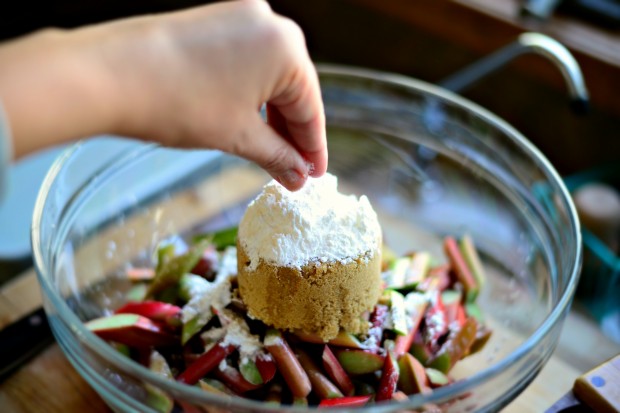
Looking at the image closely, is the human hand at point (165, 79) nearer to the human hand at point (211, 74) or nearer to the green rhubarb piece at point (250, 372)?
the human hand at point (211, 74)

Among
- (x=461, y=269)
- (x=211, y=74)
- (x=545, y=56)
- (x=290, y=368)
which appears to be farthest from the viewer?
(x=545, y=56)

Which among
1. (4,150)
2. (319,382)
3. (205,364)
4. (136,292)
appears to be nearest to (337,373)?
(319,382)

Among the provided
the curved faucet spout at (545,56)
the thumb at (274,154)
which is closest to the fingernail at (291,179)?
the thumb at (274,154)

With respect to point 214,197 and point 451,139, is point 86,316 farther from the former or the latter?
point 451,139

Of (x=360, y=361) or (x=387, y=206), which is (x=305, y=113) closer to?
(x=360, y=361)

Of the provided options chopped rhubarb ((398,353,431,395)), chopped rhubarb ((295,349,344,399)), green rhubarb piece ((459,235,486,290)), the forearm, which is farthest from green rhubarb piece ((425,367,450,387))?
the forearm

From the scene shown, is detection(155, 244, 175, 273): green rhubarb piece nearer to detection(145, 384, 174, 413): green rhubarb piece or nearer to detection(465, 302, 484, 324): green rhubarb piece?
detection(145, 384, 174, 413): green rhubarb piece

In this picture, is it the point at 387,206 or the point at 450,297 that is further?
the point at 387,206

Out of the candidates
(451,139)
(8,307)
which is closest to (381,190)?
(451,139)
